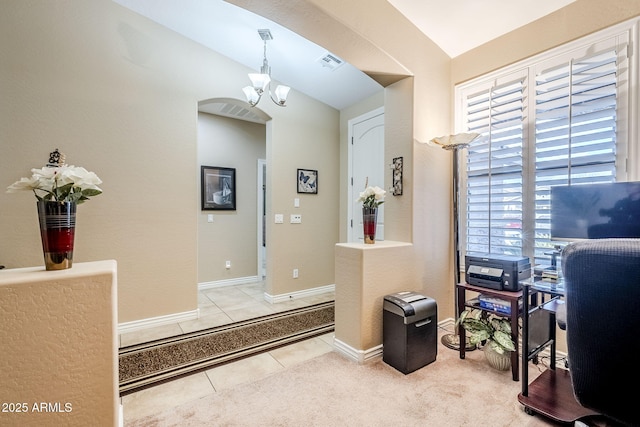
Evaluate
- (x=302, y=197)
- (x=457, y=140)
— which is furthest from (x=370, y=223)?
(x=302, y=197)

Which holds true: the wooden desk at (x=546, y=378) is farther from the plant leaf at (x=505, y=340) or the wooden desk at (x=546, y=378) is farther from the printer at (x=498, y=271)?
the printer at (x=498, y=271)

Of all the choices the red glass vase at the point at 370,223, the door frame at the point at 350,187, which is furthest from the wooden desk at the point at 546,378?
the door frame at the point at 350,187

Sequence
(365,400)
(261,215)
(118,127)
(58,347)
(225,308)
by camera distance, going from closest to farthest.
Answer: (58,347)
(365,400)
(118,127)
(225,308)
(261,215)

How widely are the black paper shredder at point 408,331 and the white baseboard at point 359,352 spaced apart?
2.7 inches

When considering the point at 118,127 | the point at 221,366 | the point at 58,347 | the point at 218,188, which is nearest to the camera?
the point at 58,347

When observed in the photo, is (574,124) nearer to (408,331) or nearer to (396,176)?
(396,176)

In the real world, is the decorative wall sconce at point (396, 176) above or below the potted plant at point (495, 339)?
above

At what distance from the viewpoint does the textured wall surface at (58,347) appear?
1037mm

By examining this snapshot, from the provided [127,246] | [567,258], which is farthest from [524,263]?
[127,246]

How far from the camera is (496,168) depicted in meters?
2.54

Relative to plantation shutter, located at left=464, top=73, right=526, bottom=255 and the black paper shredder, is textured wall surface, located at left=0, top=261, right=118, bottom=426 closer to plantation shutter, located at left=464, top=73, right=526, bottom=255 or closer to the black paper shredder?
the black paper shredder

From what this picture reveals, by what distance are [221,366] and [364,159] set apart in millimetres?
2980

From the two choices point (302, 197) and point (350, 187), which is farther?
point (350, 187)

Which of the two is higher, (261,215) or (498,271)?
(261,215)
